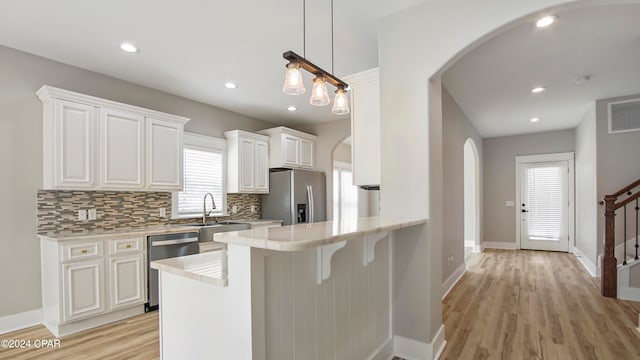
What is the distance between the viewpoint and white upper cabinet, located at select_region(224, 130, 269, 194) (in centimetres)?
500

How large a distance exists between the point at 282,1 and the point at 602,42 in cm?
296

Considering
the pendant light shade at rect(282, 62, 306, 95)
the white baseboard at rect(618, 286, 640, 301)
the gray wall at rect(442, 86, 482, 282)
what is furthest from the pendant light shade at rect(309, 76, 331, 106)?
the white baseboard at rect(618, 286, 640, 301)

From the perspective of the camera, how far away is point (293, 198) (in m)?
5.26

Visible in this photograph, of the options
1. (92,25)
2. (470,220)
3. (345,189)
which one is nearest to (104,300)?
(92,25)

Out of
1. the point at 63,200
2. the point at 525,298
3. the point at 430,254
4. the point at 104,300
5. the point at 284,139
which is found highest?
the point at 284,139

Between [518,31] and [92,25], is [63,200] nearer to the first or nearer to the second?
[92,25]

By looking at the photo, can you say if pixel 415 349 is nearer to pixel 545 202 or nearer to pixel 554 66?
pixel 554 66

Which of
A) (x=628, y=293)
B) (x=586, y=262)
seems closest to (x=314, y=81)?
(x=628, y=293)

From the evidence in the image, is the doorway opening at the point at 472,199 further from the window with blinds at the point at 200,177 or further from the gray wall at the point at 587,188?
the window with blinds at the point at 200,177

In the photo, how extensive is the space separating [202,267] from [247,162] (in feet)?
11.9

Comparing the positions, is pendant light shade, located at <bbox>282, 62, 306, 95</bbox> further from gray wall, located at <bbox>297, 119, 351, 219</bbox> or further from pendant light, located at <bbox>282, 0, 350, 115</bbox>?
gray wall, located at <bbox>297, 119, 351, 219</bbox>

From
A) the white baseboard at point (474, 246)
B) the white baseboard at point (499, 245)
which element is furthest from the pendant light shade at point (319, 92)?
the white baseboard at point (499, 245)

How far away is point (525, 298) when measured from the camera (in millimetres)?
3781

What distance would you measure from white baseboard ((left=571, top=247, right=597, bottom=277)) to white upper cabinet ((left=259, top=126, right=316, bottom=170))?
477cm
